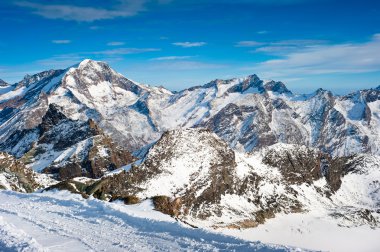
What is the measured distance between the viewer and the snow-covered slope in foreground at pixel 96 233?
100ft

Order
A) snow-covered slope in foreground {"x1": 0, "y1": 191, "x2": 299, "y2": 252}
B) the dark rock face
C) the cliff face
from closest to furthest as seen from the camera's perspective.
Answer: snow-covered slope in foreground {"x1": 0, "y1": 191, "x2": 299, "y2": 252} < the cliff face < the dark rock face

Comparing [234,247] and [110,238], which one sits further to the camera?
[110,238]

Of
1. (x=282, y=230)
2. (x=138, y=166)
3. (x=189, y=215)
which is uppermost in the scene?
(x=138, y=166)

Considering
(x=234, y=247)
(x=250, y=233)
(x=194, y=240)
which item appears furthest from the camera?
(x=250, y=233)

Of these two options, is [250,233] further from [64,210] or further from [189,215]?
[64,210]

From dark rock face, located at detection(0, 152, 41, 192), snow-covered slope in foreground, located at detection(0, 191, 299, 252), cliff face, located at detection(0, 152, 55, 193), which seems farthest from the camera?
dark rock face, located at detection(0, 152, 41, 192)

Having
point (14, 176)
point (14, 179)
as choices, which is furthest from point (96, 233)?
point (14, 176)

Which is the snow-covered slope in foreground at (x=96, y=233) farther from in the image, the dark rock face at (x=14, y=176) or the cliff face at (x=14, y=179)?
the dark rock face at (x=14, y=176)

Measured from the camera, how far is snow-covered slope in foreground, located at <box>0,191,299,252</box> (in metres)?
30.5

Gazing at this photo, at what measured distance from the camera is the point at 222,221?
175750 millimetres

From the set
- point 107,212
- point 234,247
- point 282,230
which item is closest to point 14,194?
point 107,212


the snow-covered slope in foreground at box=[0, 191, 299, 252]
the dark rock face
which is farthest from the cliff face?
the snow-covered slope in foreground at box=[0, 191, 299, 252]

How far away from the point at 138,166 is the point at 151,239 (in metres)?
140

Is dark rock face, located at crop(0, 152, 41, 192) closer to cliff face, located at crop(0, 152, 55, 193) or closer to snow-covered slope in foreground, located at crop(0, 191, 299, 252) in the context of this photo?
cliff face, located at crop(0, 152, 55, 193)
